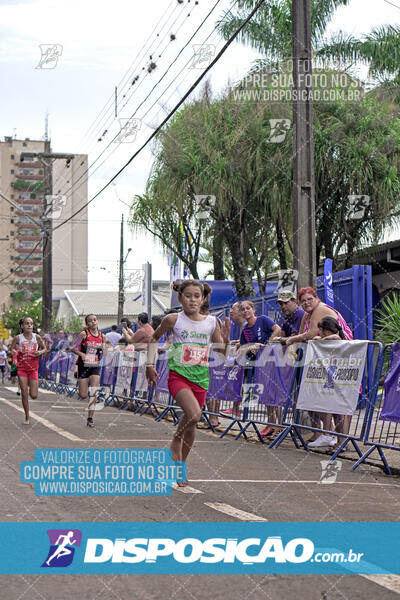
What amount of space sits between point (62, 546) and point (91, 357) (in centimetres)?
1002

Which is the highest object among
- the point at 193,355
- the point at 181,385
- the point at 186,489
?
the point at 193,355

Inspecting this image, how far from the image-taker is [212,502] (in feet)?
23.4

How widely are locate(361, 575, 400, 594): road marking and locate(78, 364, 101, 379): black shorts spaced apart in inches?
422

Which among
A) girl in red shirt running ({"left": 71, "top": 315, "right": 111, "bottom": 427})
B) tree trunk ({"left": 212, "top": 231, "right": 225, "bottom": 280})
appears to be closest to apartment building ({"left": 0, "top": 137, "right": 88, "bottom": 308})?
tree trunk ({"left": 212, "top": 231, "right": 225, "bottom": 280})

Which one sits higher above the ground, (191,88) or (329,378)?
(191,88)

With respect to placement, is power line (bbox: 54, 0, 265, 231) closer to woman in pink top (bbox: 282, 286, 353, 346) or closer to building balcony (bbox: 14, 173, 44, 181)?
woman in pink top (bbox: 282, 286, 353, 346)

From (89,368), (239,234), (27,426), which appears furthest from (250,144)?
(27,426)

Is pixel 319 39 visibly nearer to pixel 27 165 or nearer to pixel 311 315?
pixel 311 315

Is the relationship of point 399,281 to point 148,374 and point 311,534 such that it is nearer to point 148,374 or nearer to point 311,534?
point 148,374

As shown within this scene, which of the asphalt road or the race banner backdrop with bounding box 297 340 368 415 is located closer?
the asphalt road

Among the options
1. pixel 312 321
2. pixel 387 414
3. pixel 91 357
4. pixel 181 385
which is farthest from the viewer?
pixel 91 357

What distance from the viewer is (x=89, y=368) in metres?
15.5

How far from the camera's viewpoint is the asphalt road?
15.1 ft

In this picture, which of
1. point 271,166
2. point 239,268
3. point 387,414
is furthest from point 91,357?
point 239,268
